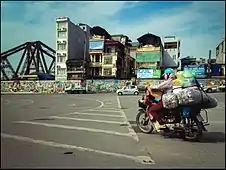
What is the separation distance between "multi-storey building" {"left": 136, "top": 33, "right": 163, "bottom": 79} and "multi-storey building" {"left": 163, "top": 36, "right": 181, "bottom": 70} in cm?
4

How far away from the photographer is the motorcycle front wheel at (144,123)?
3.25m

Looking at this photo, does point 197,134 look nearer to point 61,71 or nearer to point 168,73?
point 168,73

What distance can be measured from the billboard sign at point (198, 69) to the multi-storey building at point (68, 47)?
788mm

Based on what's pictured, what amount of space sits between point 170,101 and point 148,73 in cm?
65

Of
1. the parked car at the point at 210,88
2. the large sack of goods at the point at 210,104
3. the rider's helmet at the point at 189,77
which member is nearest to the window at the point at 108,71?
the rider's helmet at the point at 189,77

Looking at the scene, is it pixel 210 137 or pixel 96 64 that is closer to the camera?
pixel 96 64

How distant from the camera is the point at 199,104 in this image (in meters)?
2.40

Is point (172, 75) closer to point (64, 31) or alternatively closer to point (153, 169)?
point (153, 169)

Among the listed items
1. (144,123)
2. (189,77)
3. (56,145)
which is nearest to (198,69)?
(189,77)

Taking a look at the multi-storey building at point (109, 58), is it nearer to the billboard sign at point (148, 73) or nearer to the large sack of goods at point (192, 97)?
the billboard sign at point (148, 73)

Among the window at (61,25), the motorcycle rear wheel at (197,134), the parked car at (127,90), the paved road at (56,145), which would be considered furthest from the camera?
the motorcycle rear wheel at (197,134)

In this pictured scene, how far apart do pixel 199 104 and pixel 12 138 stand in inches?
60.2

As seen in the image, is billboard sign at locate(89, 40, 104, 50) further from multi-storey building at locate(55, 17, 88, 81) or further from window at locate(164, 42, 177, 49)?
window at locate(164, 42, 177, 49)

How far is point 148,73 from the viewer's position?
2025mm
